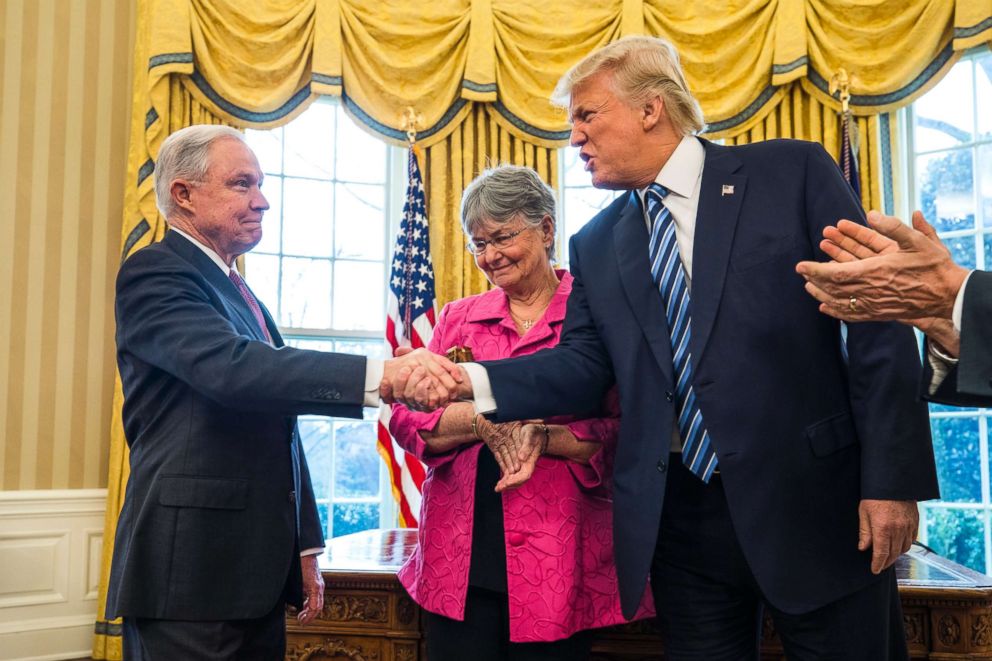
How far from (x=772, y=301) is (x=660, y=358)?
24 centimetres

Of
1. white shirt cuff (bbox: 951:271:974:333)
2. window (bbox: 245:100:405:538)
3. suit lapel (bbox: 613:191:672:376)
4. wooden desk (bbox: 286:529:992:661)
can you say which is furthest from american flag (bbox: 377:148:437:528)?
white shirt cuff (bbox: 951:271:974:333)

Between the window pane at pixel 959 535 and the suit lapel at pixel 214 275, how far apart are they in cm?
440

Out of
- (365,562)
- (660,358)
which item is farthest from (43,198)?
(660,358)

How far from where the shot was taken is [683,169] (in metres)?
1.97

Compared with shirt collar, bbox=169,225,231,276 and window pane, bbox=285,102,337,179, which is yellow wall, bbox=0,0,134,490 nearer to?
window pane, bbox=285,102,337,179

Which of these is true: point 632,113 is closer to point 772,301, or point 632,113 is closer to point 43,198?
Result: point 772,301

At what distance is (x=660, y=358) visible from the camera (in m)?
1.82

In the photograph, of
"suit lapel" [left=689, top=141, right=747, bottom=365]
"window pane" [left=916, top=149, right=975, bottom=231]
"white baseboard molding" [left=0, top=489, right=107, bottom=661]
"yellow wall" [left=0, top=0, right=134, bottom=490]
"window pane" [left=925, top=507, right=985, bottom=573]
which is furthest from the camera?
"window pane" [left=916, top=149, right=975, bottom=231]

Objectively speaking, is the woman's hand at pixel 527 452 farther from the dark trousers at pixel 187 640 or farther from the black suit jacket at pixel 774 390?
the dark trousers at pixel 187 640

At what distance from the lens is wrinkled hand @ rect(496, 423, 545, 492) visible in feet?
6.29

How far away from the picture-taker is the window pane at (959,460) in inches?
199

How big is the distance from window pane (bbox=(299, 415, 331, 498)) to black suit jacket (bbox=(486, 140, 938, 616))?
3847 millimetres

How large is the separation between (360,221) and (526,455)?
397 centimetres

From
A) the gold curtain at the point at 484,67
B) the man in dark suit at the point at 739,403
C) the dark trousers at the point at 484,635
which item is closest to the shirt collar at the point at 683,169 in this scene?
the man in dark suit at the point at 739,403
